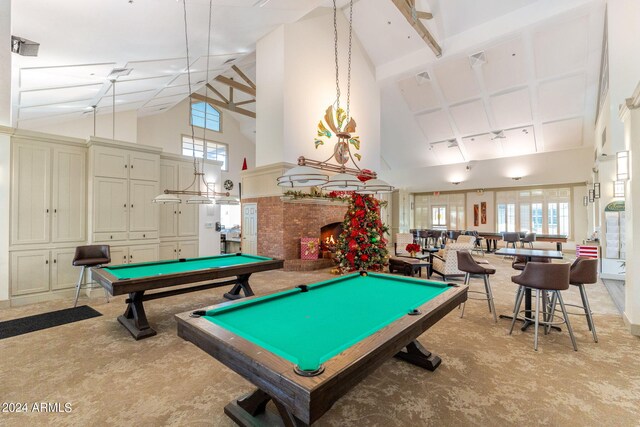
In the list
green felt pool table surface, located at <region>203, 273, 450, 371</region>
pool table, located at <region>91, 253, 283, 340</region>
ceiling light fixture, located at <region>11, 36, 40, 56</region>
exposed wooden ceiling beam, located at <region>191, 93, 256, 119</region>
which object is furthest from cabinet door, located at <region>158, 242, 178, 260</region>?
exposed wooden ceiling beam, located at <region>191, 93, 256, 119</region>

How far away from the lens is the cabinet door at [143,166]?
568 centimetres

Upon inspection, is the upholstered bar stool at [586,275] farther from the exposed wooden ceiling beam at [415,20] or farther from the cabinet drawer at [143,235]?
the cabinet drawer at [143,235]

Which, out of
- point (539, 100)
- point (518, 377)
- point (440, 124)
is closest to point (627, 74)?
point (539, 100)

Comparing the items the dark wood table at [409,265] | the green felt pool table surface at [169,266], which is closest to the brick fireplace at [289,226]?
the dark wood table at [409,265]

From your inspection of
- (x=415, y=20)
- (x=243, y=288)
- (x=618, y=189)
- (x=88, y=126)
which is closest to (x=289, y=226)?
(x=243, y=288)

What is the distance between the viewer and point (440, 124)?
34.5ft

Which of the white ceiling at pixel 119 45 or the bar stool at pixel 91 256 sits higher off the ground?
the white ceiling at pixel 119 45

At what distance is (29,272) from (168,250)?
2.36 metres

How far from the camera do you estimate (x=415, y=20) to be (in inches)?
266

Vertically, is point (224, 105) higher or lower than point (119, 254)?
higher

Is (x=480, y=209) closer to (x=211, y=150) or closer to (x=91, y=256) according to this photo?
(x=211, y=150)

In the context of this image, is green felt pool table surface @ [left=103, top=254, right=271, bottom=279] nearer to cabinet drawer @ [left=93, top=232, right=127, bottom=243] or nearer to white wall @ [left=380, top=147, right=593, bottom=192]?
cabinet drawer @ [left=93, top=232, right=127, bottom=243]

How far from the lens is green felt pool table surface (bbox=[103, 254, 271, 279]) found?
3635 mm

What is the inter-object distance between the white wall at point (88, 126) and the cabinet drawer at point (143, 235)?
395cm
